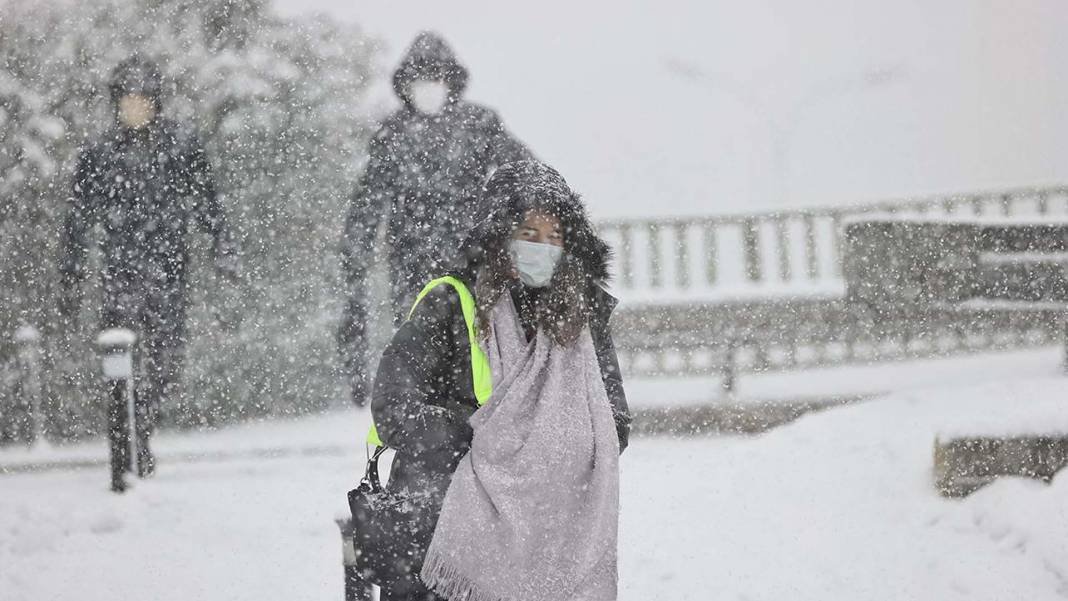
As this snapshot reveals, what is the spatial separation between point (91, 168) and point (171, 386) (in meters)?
1.83

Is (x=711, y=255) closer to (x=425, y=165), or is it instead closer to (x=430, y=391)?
(x=425, y=165)

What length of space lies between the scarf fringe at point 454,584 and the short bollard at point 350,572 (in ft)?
0.67

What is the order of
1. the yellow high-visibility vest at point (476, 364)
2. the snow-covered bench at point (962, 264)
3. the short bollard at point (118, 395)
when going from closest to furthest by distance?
the yellow high-visibility vest at point (476, 364)
the short bollard at point (118, 395)
the snow-covered bench at point (962, 264)

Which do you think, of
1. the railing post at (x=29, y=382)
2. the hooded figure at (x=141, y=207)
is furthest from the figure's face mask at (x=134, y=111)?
the railing post at (x=29, y=382)

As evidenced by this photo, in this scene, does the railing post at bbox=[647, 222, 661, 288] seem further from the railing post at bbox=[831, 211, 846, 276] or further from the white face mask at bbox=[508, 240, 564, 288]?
the white face mask at bbox=[508, 240, 564, 288]

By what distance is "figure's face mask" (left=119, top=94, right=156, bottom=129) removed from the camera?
6660mm

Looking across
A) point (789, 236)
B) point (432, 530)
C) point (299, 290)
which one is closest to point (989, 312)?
point (789, 236)

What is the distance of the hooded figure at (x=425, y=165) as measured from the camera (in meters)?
5.20

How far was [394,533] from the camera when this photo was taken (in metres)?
2.54

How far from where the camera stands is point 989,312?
21.6 ft

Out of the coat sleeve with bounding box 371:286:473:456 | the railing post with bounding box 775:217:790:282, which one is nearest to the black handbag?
the coat sleeve with bounding box 371:286:473:456

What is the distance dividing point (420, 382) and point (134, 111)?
4.71 meters

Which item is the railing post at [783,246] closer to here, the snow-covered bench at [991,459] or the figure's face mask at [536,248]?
the snow-covered bench at [991,459]

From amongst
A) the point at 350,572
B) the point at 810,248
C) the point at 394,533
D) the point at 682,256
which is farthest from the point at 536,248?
the point at 810,248
